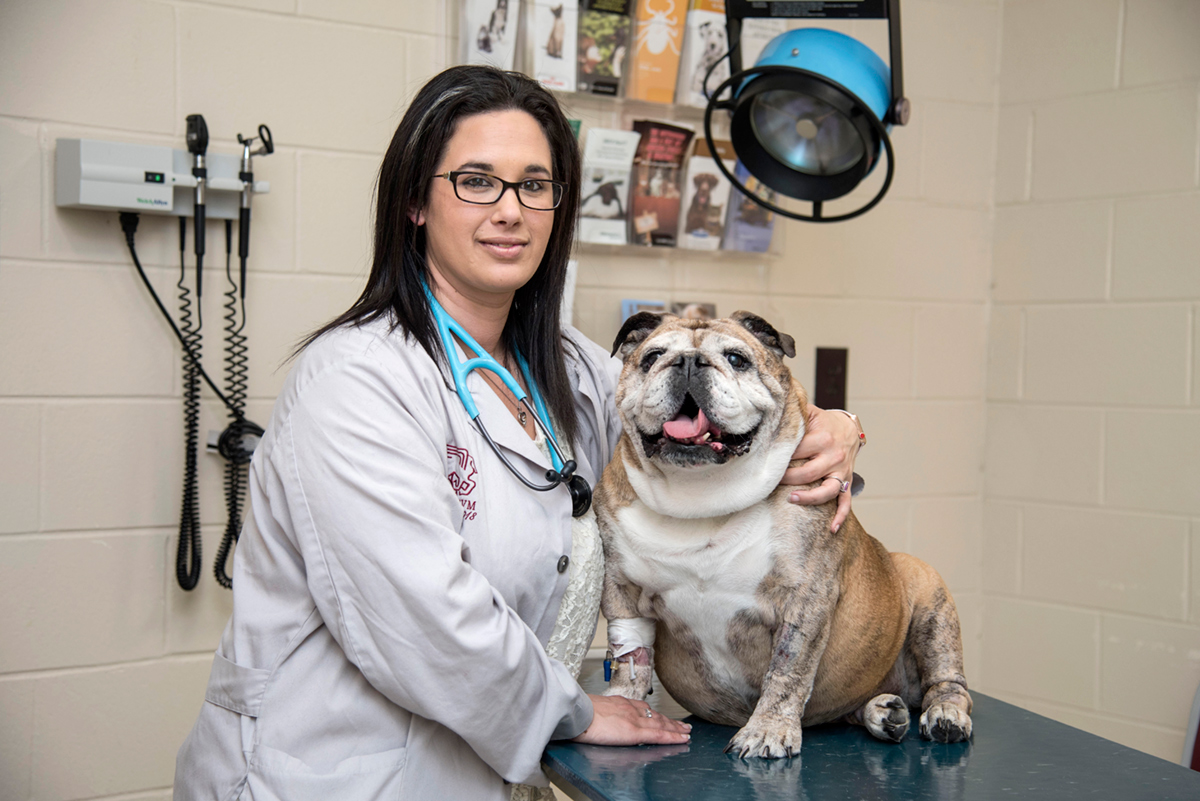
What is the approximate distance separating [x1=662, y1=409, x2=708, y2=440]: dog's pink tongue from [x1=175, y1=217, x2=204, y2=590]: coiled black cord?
52.9 inches

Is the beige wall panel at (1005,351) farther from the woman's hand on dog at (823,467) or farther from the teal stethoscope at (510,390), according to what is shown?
the teal stethoscope at (510,390)

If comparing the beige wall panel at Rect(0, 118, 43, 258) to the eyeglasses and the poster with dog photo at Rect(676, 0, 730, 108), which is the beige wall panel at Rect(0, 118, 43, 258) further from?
the poster with dog photo at Rect(676, 0, 730, 108)

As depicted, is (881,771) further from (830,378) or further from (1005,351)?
(1005,351)

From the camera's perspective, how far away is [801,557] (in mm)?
1518

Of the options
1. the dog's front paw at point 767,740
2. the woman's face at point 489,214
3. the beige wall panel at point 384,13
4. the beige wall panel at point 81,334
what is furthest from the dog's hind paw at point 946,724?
the beige wall panel at point 384,13

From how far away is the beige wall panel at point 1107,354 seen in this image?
288 cm

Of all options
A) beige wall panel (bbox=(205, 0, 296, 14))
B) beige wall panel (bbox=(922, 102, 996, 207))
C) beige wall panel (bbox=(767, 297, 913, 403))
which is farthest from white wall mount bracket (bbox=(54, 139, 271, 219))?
beige wall panel (bbox=(922, 102, 996, 207))

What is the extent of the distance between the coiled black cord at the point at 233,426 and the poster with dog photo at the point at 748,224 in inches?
52.9

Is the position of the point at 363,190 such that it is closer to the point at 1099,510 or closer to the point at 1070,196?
the point at 1070,196

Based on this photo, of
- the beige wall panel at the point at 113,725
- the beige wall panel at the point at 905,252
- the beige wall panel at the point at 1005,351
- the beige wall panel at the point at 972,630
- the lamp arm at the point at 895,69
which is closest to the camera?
the lamp arm at the point at 895,69

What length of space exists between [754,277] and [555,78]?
2.75 ft

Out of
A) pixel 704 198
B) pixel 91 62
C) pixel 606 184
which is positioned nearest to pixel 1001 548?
pixel 704 198

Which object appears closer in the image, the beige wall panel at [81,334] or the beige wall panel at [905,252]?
the beige wall panel at [81,334]

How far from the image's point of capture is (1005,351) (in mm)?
3297
